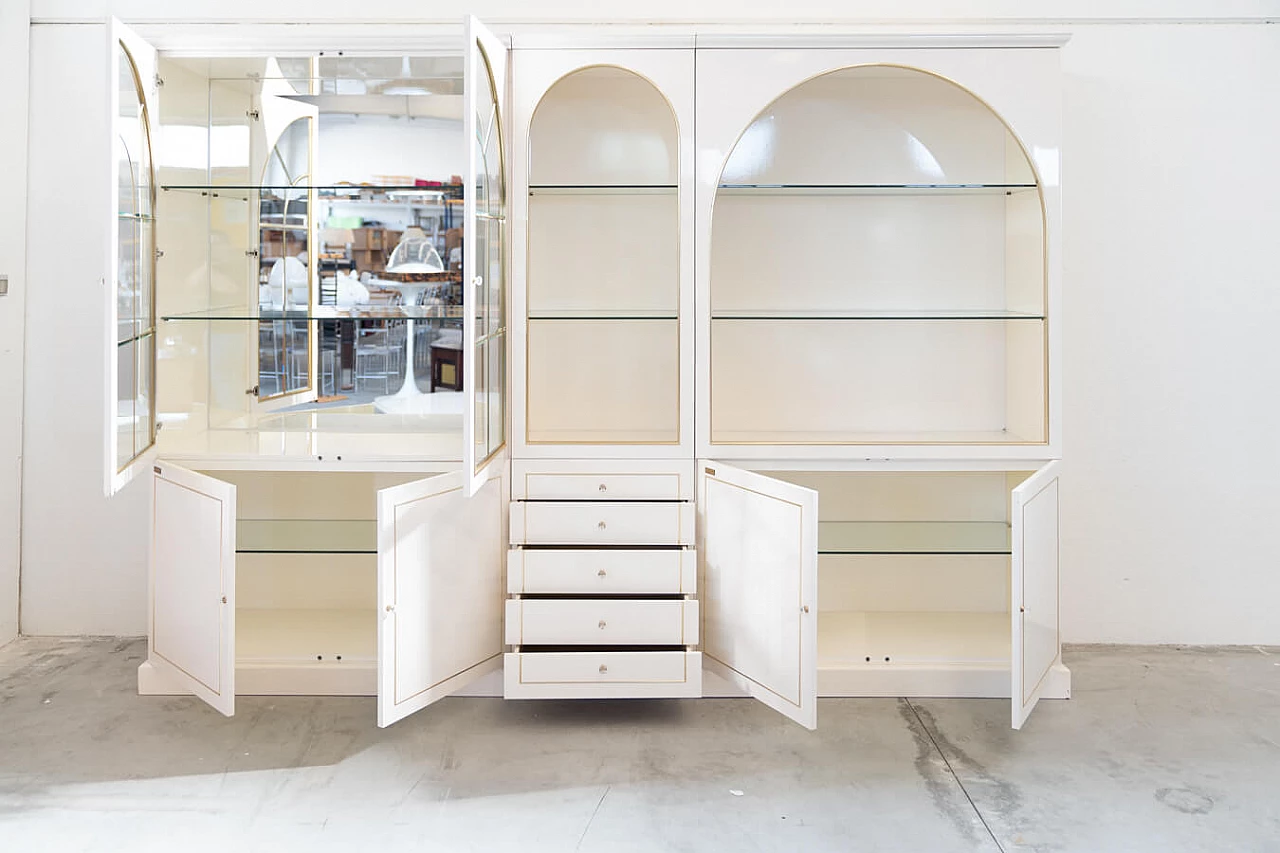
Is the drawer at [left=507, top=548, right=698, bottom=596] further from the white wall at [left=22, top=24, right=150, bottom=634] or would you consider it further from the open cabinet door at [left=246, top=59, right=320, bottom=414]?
the white wall at [left=22, top=24, right=150, bottom=634]

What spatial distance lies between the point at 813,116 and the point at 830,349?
0.73 meters

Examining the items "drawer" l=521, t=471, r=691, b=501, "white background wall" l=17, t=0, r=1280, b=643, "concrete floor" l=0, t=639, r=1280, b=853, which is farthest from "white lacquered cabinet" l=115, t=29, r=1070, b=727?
"white background wall" l=17, t=0, r=1280, b=643

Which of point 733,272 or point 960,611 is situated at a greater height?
point 733,272

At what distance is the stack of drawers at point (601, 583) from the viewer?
9.50ft

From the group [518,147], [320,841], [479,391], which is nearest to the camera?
[320,841]

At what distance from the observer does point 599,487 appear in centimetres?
310

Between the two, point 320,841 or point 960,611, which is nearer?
point 320,841

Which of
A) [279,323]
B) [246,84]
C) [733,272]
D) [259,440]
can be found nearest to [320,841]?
[259,440]

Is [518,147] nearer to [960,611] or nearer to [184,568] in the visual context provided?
[184,568]

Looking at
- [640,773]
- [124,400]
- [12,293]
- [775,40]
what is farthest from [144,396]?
[775,40]

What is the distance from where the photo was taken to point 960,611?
3619mm

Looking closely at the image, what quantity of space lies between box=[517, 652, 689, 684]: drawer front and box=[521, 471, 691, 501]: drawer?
0.44 metres

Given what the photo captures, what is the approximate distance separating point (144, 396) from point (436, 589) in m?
1.00

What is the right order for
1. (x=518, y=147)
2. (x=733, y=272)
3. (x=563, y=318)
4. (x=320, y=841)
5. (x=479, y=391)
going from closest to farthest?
(x=320, y=841), (x=479, y=391), (x=518, y=147), (x=563, y=318), (x=733, y=272)
